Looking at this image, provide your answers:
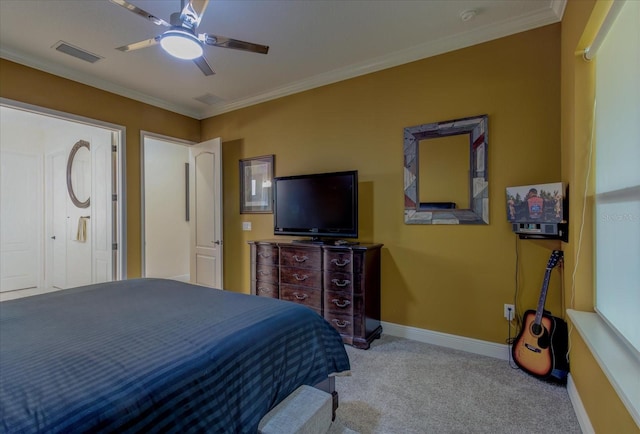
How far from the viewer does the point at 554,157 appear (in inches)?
91.9

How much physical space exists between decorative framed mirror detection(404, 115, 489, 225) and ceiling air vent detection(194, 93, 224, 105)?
2.61m

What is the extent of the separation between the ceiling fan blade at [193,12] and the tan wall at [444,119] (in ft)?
5.96

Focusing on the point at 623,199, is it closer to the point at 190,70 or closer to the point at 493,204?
the point at 493,204

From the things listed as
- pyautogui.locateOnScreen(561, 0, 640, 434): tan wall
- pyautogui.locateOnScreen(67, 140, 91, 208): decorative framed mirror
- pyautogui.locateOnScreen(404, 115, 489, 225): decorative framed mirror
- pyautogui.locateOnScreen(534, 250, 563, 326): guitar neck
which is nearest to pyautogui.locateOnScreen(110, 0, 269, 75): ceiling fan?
pyautogui.locateOnScreen(404, 115, 489, 225): decorative framed mirror

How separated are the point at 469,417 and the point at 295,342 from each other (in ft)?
4.07

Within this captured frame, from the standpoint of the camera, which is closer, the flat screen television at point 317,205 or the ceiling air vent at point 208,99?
the flat screen television at point 317,205

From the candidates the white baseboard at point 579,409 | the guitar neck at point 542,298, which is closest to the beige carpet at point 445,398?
the white baseboard at point 579,409

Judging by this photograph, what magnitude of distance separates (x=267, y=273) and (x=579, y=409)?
2652 millimetres

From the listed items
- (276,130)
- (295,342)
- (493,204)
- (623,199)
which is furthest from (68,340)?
(276,130)

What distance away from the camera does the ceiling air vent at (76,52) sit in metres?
2.74

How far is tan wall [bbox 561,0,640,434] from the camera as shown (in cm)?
156

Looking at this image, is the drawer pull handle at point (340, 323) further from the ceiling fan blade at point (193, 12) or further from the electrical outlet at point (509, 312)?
the ceiling fan blade at point (193, 12)

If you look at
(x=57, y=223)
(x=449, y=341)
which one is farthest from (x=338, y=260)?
(x=57, y=223)

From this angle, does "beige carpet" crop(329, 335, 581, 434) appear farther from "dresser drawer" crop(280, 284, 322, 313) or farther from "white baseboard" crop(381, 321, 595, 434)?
"dresser drawer" crop(280, 284, 322, 313)
